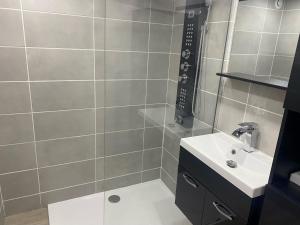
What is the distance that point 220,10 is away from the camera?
1.64m

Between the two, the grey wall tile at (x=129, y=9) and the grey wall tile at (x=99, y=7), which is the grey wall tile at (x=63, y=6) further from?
the grey wall tile at (x=129, y=9)

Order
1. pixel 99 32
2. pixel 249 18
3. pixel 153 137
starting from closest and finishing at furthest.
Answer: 1. pixel 249 18
2. pixel 99 32
3. pixel 153 137

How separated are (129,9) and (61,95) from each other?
33.9 inches

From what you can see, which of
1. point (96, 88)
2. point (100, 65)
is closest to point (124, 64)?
point (100, 65)

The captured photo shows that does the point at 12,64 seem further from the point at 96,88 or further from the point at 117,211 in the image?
the point at 117,211

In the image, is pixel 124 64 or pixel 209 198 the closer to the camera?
pixel 209 198

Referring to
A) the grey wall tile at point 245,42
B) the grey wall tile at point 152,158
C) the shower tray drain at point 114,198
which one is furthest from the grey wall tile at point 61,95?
the grey wall tile at point 245,42

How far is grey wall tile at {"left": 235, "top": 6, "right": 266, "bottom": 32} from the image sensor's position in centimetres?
146

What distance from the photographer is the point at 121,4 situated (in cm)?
179

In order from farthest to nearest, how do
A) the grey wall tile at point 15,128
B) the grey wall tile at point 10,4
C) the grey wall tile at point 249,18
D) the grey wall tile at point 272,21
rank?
the grey wall tile at point 15,128, the grey wall tile at point 10,4, the grey wall tile at point 249,18, the grey wall tile at point 272,21

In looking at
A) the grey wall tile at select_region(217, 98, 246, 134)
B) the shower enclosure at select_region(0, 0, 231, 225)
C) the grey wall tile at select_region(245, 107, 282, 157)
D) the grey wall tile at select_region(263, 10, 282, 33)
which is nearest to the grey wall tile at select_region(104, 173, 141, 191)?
the shower enclosure at select_region(0, 0, 231, 225)

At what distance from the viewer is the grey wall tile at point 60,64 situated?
1750mm

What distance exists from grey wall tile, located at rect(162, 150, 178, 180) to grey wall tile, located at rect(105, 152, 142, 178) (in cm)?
25

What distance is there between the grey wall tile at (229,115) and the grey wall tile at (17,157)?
1.51 meters
